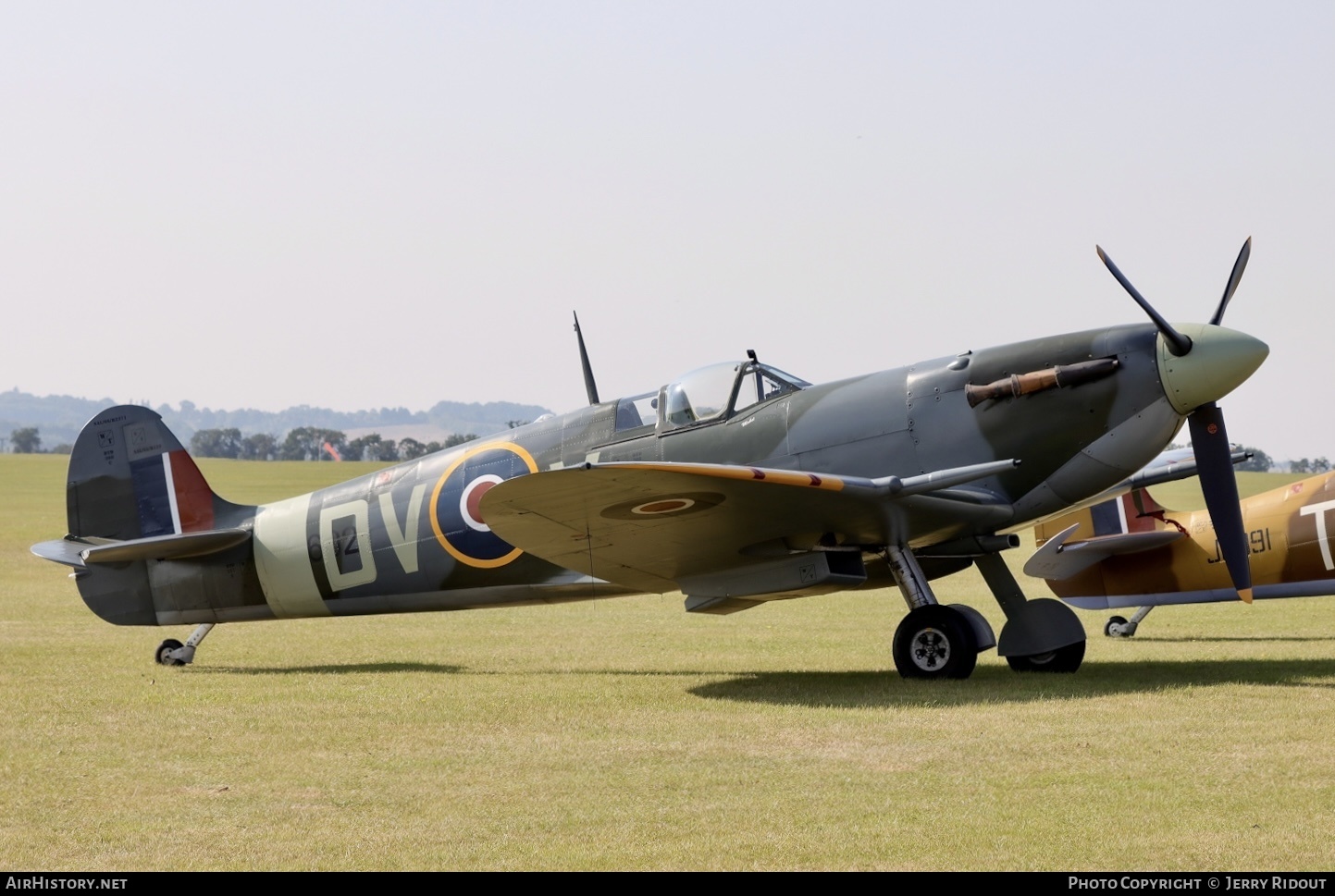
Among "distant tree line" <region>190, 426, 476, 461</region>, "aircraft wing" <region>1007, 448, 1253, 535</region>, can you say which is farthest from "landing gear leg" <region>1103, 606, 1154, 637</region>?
"distant tree line" <region>190, 426, 476, 461</region>

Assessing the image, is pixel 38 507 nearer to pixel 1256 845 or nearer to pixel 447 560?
pixel 447 560

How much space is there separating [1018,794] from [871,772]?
79cm

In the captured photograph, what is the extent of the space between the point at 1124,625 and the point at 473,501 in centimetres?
657

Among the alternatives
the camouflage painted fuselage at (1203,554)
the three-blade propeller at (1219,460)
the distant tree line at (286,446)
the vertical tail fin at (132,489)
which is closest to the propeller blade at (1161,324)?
the three-blade propeller at (1219,460)

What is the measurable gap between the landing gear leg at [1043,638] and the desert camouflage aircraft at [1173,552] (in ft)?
9.04

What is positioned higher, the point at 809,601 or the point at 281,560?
the point at 281,560

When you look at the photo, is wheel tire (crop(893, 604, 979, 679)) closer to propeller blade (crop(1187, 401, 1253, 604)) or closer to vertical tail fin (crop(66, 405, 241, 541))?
propeller blade (crop(1187, 401, 1253, 604))

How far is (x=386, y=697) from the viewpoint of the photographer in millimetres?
9336

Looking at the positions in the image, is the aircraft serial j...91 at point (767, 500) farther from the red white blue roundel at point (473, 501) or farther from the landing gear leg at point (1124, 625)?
the landing gear leg at point (1124, 625)

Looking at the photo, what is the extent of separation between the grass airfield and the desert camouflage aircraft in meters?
0.55

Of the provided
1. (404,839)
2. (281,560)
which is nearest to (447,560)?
(281,560)

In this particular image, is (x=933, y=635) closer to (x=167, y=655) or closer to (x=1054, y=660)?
(x=1054, y=660)

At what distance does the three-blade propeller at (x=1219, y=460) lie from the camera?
880 cm

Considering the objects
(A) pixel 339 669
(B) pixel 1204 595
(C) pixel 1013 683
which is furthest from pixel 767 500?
(B) pixel 1204 595
